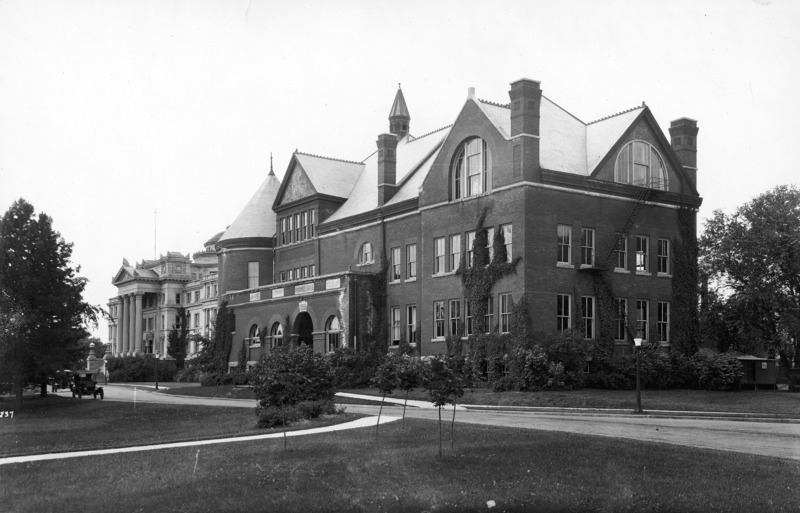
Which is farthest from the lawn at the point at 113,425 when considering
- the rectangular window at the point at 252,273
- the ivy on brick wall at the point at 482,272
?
the rectangular window at the point at 252,273

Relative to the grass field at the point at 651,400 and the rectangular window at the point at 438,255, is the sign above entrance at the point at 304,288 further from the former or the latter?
the grass field at the point at 651,400

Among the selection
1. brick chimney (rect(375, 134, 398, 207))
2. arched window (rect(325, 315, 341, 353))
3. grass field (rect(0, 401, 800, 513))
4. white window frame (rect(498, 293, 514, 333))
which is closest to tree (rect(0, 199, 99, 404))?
arched window (rect(325, 315, 341, 353))

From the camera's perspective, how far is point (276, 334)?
197 feet

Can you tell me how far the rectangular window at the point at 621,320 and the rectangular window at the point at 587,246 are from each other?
2706mm

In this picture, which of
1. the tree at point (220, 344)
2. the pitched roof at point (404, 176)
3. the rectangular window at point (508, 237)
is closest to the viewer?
the rectangular window at point (508, 237)

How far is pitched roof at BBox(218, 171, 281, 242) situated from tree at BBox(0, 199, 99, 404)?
17.4m

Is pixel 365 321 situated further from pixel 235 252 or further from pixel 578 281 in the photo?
pixel 235 252

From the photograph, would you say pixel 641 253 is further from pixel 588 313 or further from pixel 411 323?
pixel 411 323

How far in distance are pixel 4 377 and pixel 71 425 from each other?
13.5 meters

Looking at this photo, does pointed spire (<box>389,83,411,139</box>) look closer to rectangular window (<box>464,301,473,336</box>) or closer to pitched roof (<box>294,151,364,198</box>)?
pitched roof (<box>294,151,364,198</box>)

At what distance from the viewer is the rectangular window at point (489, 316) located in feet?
151

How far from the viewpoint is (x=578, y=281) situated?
45.9 m

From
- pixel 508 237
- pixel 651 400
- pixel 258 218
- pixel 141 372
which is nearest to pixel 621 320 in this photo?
pixel 508 237

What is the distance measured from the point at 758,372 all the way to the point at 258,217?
38.4 metres
